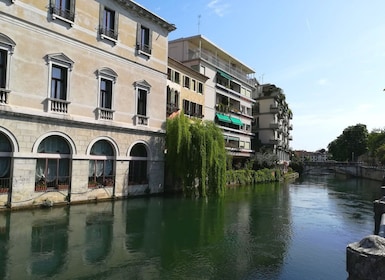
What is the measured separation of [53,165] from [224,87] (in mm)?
27429

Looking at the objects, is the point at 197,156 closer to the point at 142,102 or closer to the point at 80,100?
the point at 142,102

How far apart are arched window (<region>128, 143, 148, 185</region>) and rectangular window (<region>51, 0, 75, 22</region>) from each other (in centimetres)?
903

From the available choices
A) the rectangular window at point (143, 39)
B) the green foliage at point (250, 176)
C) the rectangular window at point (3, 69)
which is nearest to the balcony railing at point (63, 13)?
the rectangular window at point (3, 69)

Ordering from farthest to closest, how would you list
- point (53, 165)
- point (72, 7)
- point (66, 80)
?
point (72, 7) < point (66, 80) < point (53, 165)

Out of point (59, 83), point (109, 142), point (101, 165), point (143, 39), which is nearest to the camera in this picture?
point (59, 83)

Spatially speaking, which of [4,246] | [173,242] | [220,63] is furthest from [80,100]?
[220,63]

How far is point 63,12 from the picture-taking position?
18.2 m

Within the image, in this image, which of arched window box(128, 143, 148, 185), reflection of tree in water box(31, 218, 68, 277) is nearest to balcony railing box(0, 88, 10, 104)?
reflection of tree in water box(31, 218, 68, 277)

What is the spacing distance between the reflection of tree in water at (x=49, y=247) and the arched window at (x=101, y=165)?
5.79 metres

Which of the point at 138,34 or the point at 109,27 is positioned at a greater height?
the point at 138,34

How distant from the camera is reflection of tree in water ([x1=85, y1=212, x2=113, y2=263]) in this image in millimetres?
9752

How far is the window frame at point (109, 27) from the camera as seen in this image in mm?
20217

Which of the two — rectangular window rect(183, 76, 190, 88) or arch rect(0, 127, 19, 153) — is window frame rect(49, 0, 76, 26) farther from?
rectangular window rect(183, 76, 190, 88)

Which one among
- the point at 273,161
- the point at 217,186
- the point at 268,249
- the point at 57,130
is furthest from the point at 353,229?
the point at 273,161
